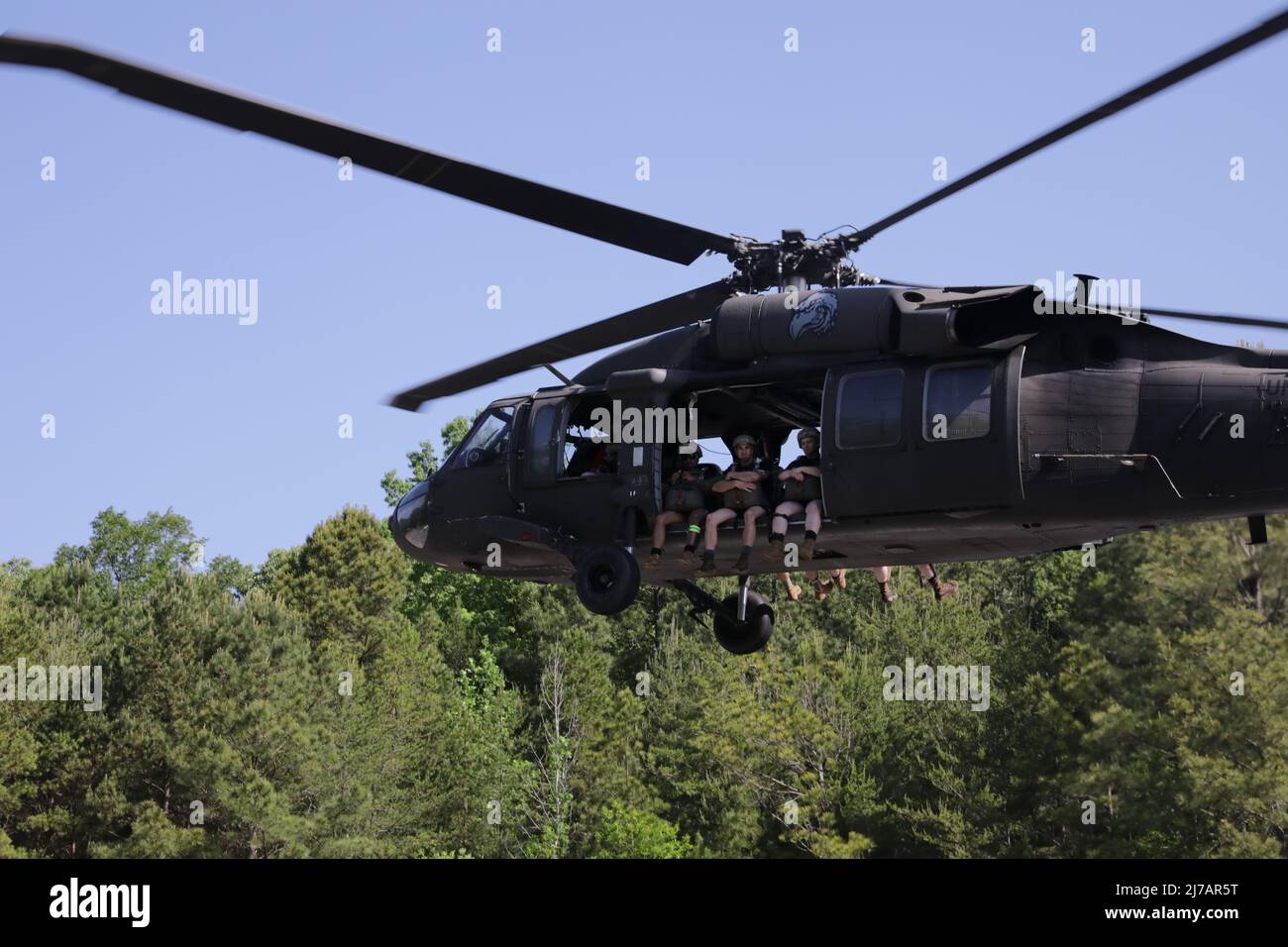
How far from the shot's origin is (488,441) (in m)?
20.4

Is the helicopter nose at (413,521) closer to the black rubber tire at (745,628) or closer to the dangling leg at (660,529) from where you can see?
the dangling leg at (660,529)

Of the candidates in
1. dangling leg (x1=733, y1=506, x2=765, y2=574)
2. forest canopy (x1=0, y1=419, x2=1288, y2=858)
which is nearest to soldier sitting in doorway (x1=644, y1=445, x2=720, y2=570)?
dangling leg (x1=733, y1=506, x2=765, y2=574)

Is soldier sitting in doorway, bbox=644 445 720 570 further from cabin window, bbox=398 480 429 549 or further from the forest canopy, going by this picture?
the forest canopy

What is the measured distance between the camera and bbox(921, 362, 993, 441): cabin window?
16.6m

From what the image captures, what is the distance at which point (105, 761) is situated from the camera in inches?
2427

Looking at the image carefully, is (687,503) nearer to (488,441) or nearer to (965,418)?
(488,441)

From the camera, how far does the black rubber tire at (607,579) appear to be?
60.4 feet
